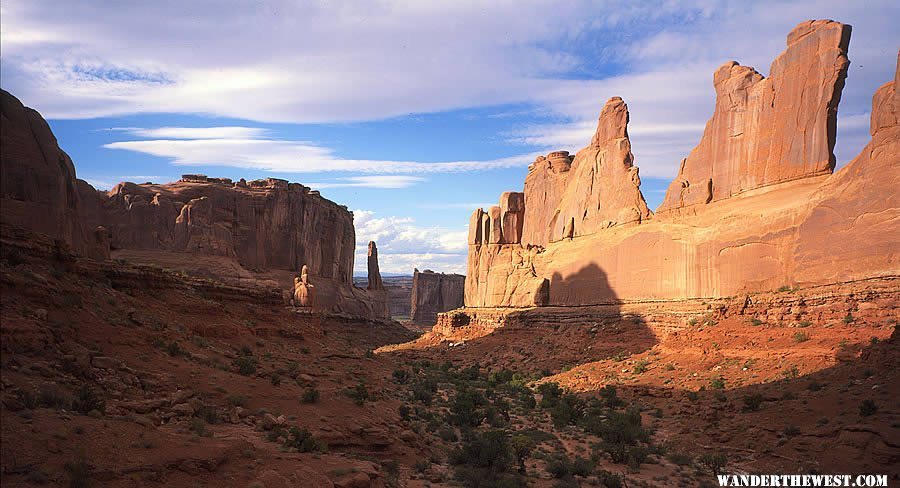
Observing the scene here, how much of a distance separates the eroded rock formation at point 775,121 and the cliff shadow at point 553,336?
7.91m

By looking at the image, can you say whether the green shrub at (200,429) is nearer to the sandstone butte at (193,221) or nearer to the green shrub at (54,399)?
the green shrub at (54,399)

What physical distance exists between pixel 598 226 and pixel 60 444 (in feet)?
125

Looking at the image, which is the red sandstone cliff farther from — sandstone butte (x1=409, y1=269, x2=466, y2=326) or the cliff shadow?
sandstone butte (x1=409, y1=269, x2=466, y2=326)

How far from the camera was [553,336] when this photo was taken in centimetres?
4019

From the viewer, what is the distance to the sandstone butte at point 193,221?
45.1 ft

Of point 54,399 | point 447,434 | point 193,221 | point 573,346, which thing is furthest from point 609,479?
point 193,221

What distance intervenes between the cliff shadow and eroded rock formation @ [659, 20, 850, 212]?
7906 millimetres

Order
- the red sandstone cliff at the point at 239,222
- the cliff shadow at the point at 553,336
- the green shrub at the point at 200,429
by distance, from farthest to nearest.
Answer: the red sandstone cliff at the point at 239,222, the cliff shadow at the point at 553,336, the green shrub at the point at 200,429

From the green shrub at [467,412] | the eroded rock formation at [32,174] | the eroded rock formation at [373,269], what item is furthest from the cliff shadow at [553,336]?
the eroded rock formation at [373,269]

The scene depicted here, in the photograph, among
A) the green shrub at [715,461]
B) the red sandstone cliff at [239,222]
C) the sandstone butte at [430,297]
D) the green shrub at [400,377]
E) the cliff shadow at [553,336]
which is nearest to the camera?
the green shrub at [715,461]

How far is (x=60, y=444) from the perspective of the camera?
8.17 meters

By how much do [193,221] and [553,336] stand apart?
1452 inches

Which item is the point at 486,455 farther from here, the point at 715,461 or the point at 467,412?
the point at 715,461

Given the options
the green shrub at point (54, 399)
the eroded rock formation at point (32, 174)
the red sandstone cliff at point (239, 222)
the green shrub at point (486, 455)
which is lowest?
the green shrub at point (486, 455)
